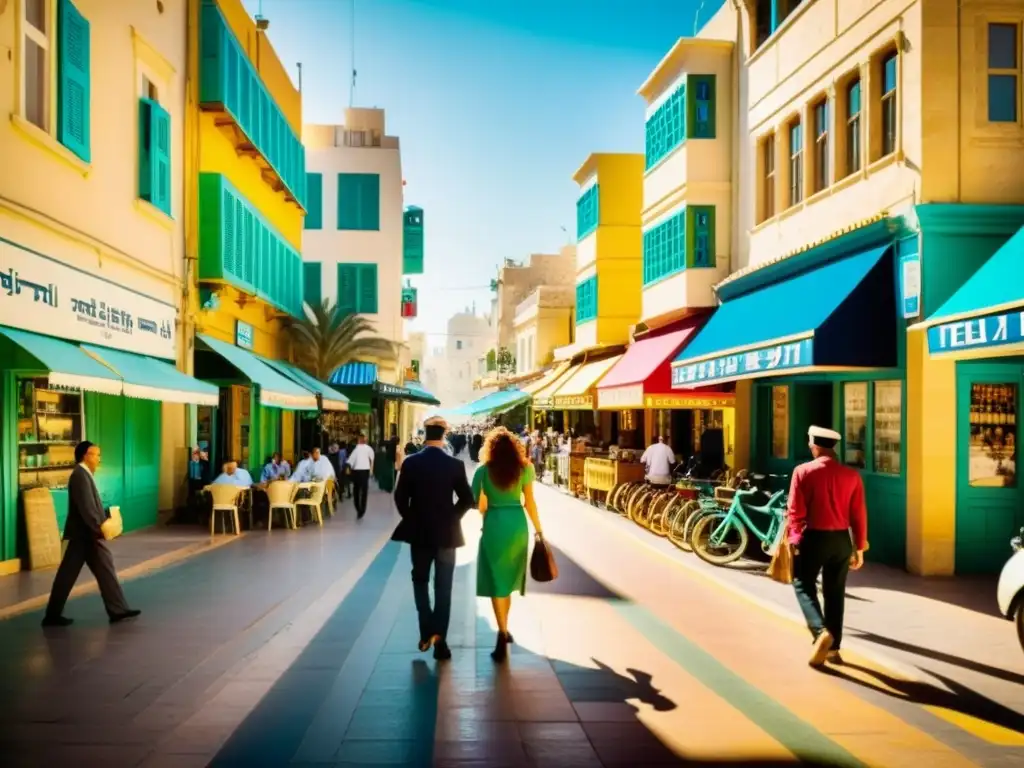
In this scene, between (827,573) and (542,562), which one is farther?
(542,562)

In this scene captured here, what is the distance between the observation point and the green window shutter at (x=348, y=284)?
3697 cm

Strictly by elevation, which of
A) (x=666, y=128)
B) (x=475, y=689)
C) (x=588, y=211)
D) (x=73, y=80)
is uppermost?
(x=588, y=211)

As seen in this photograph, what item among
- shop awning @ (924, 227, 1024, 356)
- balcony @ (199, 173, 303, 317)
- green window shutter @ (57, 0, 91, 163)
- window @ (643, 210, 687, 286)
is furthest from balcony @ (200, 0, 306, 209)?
shop awning @ (924, 227, 1024, 356)

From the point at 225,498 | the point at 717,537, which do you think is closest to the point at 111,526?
the point at 717,537

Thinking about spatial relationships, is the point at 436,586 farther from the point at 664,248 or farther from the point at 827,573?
the point at 664,248

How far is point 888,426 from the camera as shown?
1321 centimetres

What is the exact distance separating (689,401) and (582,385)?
26.9ft

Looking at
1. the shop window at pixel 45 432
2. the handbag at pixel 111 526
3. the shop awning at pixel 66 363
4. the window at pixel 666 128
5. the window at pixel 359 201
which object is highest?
the window at pixel 359 201

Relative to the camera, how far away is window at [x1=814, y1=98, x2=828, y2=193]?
1559 cm

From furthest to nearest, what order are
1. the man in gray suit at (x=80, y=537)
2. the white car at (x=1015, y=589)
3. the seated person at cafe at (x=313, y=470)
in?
the seated person at cafe at (x=313, y=470) → the man in gray suit at (x=80, y=537) → the white car at (x=1015, y=589)

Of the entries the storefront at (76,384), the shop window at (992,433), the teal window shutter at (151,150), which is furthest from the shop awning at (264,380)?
the shop window at (992,433)

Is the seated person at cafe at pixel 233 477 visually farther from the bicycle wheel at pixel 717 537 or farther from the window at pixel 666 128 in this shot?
the window at pixel 666 128

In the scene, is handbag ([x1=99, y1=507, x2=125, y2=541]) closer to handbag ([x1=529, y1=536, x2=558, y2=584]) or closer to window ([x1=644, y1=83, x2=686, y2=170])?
handbag ([x1=529, y1=536, x2=558, y2=584])

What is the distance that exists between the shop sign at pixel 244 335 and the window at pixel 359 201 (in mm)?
14480
